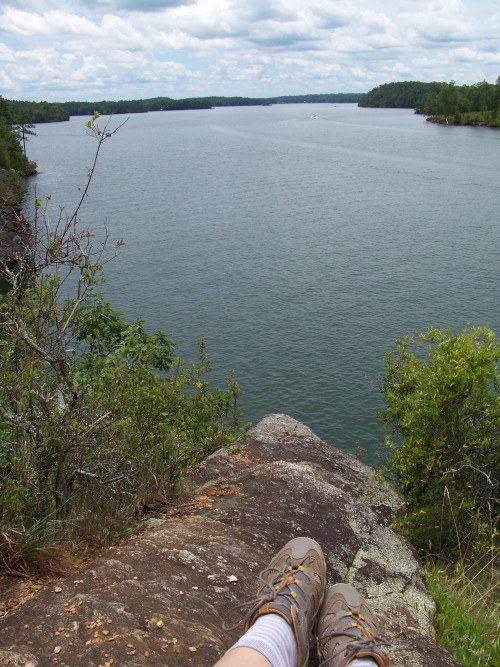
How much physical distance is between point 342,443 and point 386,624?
1649 centimetres

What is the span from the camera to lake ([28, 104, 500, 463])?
26.2 meters

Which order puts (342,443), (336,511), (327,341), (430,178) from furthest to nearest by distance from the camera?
(430,178) → (327,341) → (342,443) → (336,511)

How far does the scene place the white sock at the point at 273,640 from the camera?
3.69 meters

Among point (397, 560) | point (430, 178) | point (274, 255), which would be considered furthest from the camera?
point (430, 178)

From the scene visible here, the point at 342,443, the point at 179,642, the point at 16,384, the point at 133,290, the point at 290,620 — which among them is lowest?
the point at 342,443

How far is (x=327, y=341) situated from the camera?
28891 millimetres

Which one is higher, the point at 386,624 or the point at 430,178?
the point at 430,178

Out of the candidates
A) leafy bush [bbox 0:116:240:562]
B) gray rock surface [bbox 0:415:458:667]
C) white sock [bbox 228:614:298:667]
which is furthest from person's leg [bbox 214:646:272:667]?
leafy bush [bbox 0:116:240:562]

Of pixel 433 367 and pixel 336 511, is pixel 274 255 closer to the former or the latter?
pixel 433 367

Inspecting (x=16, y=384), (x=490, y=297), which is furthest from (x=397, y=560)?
(x=490, y=297)

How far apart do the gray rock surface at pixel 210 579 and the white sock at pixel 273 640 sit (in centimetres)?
51

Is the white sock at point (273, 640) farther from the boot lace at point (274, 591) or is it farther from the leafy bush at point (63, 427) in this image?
the leafy bush at point (63, 427)

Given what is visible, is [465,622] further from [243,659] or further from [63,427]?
[63,427]

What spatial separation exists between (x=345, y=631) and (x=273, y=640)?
0.73 meters
